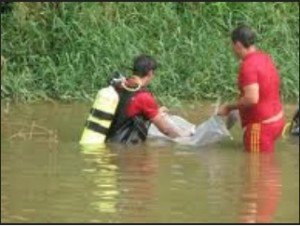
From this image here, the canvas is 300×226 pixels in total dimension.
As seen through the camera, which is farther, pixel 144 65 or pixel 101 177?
pixel 144 65

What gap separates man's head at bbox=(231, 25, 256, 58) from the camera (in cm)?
935

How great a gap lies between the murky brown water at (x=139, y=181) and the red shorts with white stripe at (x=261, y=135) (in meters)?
0.12

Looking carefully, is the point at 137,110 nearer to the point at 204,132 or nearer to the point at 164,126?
the point at 164,126

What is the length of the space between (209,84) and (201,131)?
397 centimetres

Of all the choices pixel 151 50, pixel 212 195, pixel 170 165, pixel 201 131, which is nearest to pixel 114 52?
pixel 151 50

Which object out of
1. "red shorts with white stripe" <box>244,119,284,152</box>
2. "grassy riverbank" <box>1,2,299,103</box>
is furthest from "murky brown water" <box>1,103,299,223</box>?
"grassy riverbank" <box>1,2,299,103</box>

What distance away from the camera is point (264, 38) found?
50.5ft

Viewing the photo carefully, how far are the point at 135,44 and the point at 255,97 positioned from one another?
18.3 ft

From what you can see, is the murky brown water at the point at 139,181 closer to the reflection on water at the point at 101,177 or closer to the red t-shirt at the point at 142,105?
the reflection on water at the point at 101,177

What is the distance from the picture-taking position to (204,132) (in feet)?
32.8

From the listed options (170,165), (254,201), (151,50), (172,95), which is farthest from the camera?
(151,50)

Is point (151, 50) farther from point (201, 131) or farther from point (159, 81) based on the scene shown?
point (201, 131)

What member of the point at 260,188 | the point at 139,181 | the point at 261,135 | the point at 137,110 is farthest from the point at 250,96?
the point at 139,181

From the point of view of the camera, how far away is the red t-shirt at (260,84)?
9.44m
